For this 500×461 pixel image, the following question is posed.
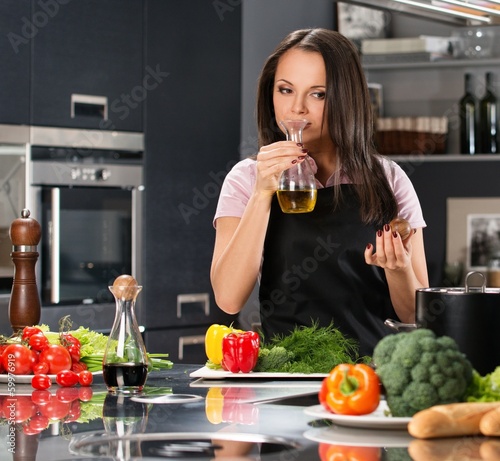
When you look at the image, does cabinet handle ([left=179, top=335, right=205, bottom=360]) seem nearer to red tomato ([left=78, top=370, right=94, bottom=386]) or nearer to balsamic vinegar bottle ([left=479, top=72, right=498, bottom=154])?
balsamic vinegar bottle ([left=479, top=72, right=498, bottom=154])

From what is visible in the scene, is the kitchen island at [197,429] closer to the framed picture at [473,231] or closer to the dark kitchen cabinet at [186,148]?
the dark kitchen cabinet at [186,148]

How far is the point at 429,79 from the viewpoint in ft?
17.6

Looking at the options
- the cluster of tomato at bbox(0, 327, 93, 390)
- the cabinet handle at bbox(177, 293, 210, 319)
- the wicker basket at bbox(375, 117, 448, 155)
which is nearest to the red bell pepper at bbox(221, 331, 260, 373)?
the cluster of tomato at bbox(0, 327, 93, 390)

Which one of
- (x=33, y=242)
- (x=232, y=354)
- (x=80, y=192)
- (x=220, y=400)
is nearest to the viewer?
(x=220, y=400)

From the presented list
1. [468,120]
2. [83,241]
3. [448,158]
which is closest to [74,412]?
[83,241]

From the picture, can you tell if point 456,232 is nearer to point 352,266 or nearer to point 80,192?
point 80,192

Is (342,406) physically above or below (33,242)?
below

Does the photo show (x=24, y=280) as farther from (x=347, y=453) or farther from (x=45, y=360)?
(x=347, y=453)

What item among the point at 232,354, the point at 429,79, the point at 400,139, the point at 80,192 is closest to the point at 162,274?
the point at 80,192

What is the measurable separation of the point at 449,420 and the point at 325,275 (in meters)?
1.22

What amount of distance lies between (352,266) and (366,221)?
13 centimetres

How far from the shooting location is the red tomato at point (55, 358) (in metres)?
2.20

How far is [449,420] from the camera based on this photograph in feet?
5.00

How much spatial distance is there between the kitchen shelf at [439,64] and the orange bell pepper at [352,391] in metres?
3.82
